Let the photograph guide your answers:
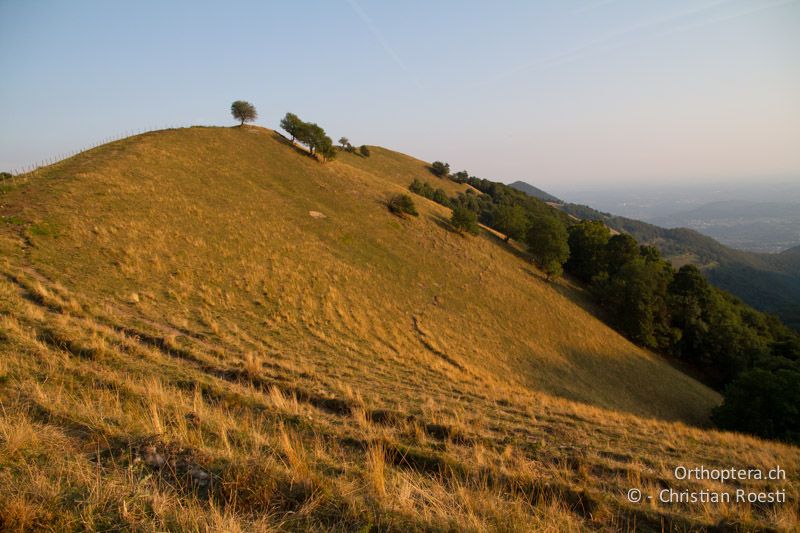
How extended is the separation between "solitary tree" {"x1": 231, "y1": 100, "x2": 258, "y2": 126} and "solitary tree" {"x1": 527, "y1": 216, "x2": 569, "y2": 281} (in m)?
50.9

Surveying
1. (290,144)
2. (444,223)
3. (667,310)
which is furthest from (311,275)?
(667,310)

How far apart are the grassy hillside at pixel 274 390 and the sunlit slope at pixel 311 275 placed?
0.64 feet

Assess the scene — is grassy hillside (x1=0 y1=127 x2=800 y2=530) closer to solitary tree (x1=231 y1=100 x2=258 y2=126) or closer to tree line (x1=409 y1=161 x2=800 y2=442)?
tree line (x1=409 y1=161 x2=800 y2=442)

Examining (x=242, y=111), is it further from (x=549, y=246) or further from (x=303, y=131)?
(x=549, y=246)

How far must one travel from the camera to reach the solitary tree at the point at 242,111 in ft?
172

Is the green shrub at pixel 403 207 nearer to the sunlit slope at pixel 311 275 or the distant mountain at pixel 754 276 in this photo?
the sunlit slope at pixel 311 275

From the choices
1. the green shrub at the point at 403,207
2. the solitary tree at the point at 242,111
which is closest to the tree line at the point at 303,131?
the solitary tree at the point at 242,111

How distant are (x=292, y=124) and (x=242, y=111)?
9.16m

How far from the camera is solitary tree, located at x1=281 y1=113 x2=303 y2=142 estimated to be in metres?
51.1

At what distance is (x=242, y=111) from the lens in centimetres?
5231

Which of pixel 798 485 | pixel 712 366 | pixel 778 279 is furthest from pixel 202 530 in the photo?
pixel 778 279

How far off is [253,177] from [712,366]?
63.4 m

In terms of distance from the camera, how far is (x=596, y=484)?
5234 millimetres

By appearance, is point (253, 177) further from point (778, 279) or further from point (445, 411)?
point (778, 279)
